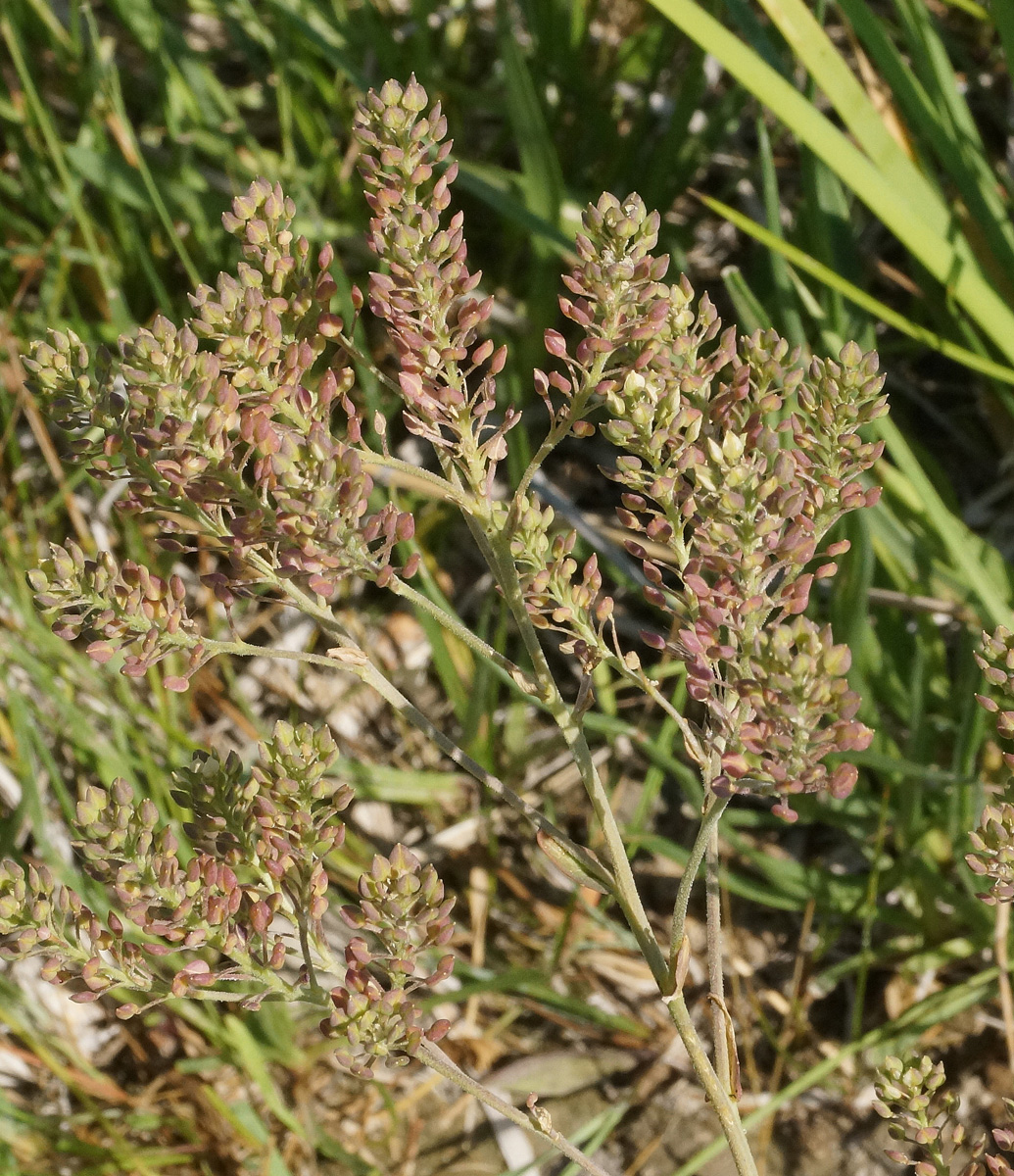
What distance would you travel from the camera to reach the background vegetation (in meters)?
1.92

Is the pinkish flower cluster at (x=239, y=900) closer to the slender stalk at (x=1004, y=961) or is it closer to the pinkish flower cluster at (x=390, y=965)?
the pinkish flower cluster at (x=390, y=965)

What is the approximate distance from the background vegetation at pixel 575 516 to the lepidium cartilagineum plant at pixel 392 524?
29.5 inches

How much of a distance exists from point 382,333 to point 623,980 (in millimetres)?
1412

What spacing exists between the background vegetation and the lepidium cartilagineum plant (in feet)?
2.46

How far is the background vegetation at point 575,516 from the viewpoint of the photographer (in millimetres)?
1916

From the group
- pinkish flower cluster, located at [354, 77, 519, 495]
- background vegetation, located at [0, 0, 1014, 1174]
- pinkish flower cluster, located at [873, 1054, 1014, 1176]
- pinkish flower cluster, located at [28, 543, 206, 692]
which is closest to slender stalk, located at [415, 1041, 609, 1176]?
pinkish flower cluster, located at [873, 1054, 1014, 1176]

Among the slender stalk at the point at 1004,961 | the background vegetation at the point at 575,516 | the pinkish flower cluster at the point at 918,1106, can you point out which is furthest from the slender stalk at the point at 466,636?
the slender stalk at the point at 1004,961

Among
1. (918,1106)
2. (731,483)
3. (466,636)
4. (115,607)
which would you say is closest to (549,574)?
(466,636)

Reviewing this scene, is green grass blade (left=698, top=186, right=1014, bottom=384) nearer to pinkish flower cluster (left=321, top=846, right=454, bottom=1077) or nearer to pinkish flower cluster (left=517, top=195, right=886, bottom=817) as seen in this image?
pinkish flower cluster (left=517, top=195, right=886, bottom=817)

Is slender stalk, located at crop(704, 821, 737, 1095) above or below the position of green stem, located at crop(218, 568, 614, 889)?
below

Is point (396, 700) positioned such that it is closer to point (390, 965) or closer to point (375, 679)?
point (375, 679)

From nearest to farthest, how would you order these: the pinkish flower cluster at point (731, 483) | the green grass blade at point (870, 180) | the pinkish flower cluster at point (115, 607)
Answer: the pinkish flower cluster at point (731, 483) → the pinkish flower cluster at point (115, 607) → the green grass blade at point (870, 180)

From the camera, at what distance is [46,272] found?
8.57ft

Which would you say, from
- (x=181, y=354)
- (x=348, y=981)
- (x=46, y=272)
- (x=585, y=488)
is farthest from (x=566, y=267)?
(x=348, y=981)
